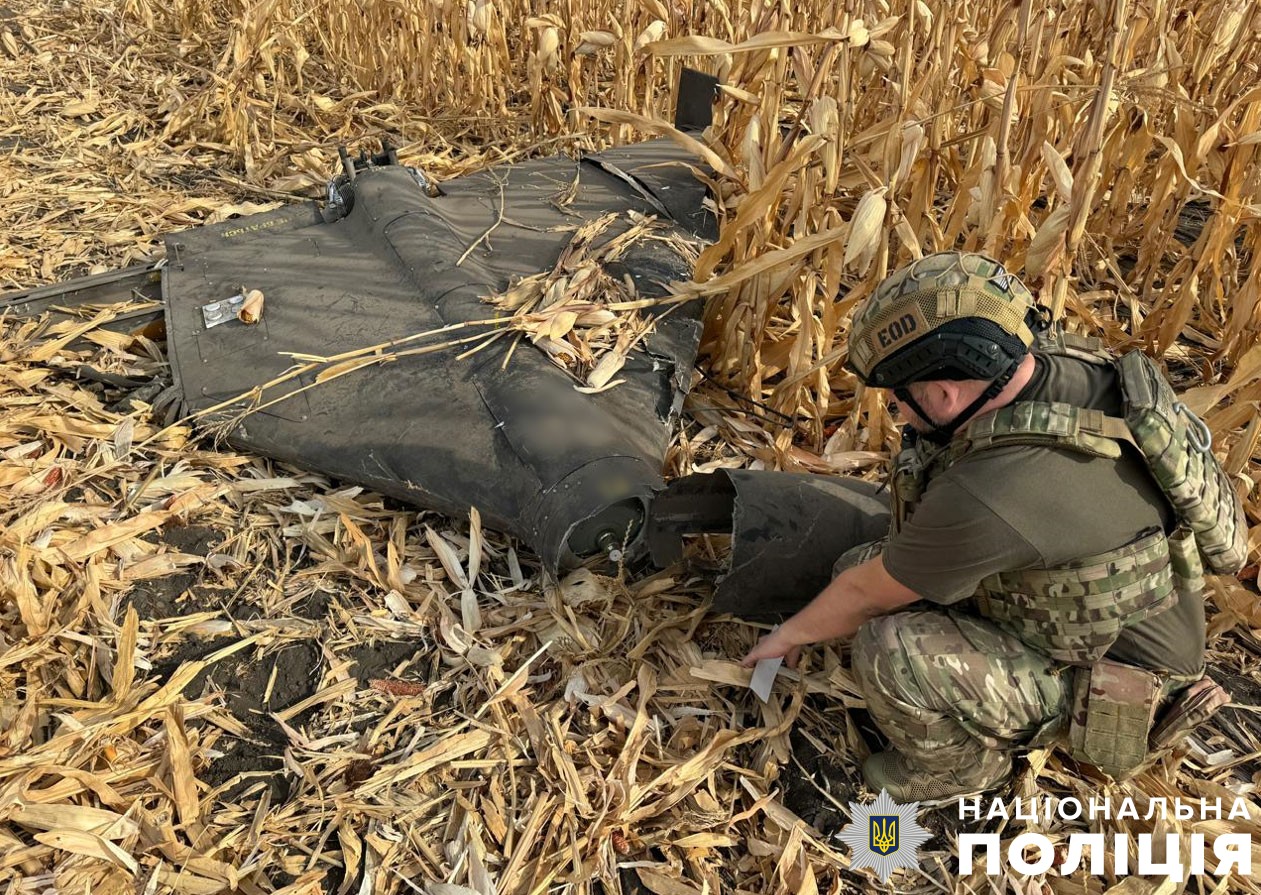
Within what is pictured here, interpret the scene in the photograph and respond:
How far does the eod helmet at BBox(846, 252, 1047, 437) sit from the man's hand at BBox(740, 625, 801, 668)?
750 mm

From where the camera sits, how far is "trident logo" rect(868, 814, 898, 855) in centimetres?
209

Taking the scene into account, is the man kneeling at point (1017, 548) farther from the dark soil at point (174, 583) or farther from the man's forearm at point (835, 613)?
the dark soil at point (174, 583)

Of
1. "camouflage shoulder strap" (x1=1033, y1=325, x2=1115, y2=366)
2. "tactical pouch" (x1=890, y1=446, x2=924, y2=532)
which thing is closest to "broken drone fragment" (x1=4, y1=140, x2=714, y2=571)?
"tactical pouch" (x1=890, y1=446, x2=924, y2=532)

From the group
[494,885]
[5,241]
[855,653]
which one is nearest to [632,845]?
[494,885]

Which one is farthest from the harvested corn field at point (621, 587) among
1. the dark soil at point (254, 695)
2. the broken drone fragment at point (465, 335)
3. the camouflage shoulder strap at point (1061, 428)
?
the camouflage shoulder strap at point (1061, 428)

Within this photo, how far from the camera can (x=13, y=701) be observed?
2.20m

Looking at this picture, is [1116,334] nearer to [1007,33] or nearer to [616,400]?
[1007,33]

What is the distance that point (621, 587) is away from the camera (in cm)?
257

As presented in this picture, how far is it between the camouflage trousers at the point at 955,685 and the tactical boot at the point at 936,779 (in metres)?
0.03

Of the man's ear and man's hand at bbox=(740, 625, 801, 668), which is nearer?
the man's ear

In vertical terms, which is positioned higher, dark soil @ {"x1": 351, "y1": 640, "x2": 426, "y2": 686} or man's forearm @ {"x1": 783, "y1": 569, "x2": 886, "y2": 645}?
man's forearm @ {"x1": 783, "y1": 569, "x2": 886, "y2": 645}

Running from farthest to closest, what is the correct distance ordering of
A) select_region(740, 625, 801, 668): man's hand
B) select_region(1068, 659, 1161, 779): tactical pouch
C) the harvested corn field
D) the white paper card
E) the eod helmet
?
the white paper card < select_region(740, 625, 801, 668): man's hand < the harvested corn field < select_region(1068, 659, 1161, 779): tactical pouch < the eod helmet

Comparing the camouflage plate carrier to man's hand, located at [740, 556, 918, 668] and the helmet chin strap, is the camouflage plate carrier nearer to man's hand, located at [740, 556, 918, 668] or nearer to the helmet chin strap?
the helmet chin strap
